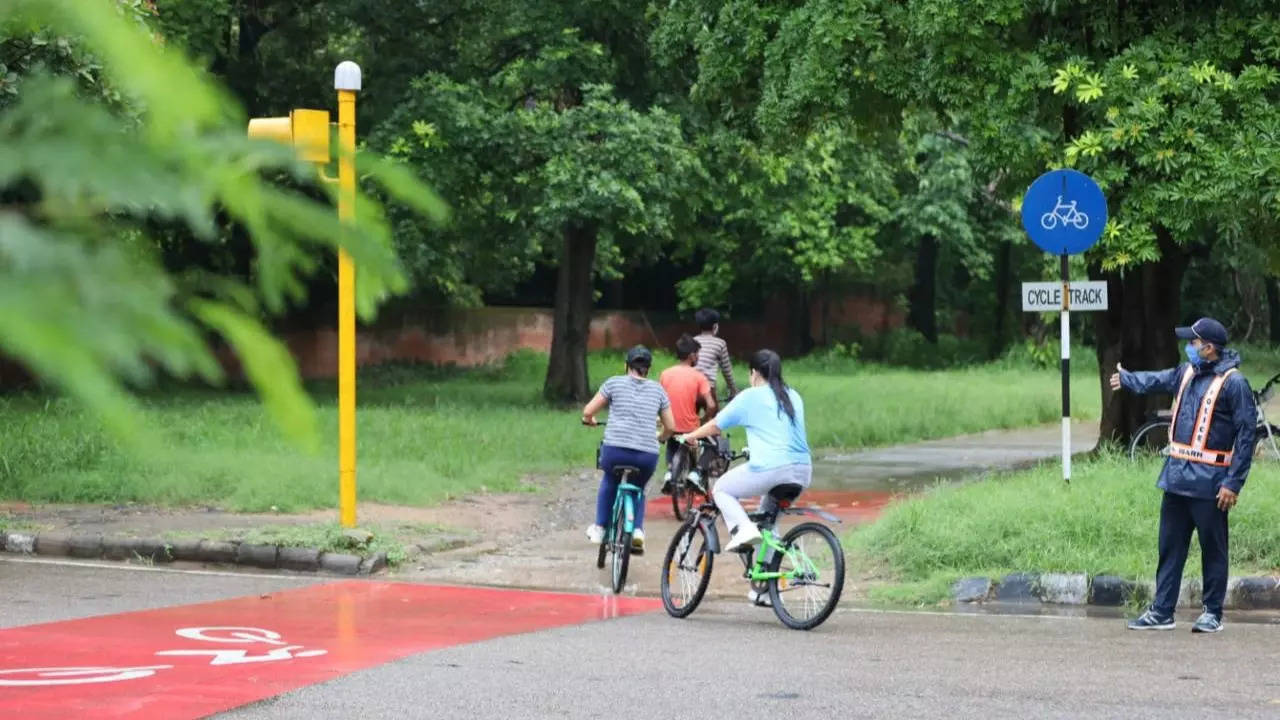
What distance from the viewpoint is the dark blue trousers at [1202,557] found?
994 centimetres

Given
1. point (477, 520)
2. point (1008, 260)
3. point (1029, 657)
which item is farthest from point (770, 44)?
point (1008, 260)

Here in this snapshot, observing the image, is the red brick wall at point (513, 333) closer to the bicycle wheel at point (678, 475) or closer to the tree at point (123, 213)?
the bicycle wheel at point (678, 475)

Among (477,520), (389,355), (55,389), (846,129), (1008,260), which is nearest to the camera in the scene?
(55,389)

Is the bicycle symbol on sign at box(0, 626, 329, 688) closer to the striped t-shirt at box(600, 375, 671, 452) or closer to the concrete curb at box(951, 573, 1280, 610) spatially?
the striped t-shirt at box(600, 375, 671, 452)

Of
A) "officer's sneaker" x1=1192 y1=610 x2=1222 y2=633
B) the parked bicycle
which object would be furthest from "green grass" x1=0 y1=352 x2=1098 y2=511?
the parked bicycle

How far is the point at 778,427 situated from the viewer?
10484 millimetres

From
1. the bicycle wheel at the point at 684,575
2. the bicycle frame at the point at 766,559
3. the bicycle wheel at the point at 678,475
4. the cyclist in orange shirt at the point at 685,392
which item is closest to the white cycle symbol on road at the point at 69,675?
the bicycle wheel at the point at 684,575

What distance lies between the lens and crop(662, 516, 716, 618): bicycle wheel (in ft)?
34.8

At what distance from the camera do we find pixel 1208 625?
986cm

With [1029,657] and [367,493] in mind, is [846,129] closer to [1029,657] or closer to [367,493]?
[367,493]

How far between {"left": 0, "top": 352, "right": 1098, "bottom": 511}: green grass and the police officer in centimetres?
495

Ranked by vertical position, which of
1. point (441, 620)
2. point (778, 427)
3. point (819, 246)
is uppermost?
point (819, 246)

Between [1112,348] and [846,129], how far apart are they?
3.87m

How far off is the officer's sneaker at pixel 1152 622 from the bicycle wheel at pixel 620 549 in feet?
11.6
